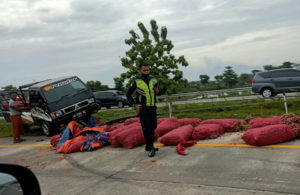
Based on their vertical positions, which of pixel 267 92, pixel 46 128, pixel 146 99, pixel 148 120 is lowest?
pixel 46 128

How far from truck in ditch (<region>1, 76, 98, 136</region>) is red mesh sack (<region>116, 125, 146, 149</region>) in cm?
521

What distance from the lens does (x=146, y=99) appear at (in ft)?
18.3

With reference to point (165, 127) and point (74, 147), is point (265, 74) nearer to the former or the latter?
point (165, 127)

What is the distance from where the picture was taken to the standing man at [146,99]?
18.3 feet

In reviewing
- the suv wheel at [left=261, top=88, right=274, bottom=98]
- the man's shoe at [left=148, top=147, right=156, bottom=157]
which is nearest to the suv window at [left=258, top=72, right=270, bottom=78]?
the suv wheel at [left=261, top=88, right=274, bottom=98]

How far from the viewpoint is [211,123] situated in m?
6.82

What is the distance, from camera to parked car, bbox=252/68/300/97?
15.9m

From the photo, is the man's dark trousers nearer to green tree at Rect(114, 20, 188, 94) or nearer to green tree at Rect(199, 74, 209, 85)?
green tree at Rect(114, 20, 188, 94)

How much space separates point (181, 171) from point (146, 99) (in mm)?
1717

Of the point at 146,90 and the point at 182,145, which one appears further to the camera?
the point at 182,145

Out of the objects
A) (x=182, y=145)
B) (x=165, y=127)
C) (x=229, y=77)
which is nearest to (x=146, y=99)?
(x=182, y=145)

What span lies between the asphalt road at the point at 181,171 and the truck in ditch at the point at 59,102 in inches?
191

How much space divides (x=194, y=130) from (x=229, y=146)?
1087 millimetres

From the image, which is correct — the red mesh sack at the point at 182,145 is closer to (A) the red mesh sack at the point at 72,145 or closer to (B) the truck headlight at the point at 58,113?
(A) the red mesh sack at the point at 72,145
